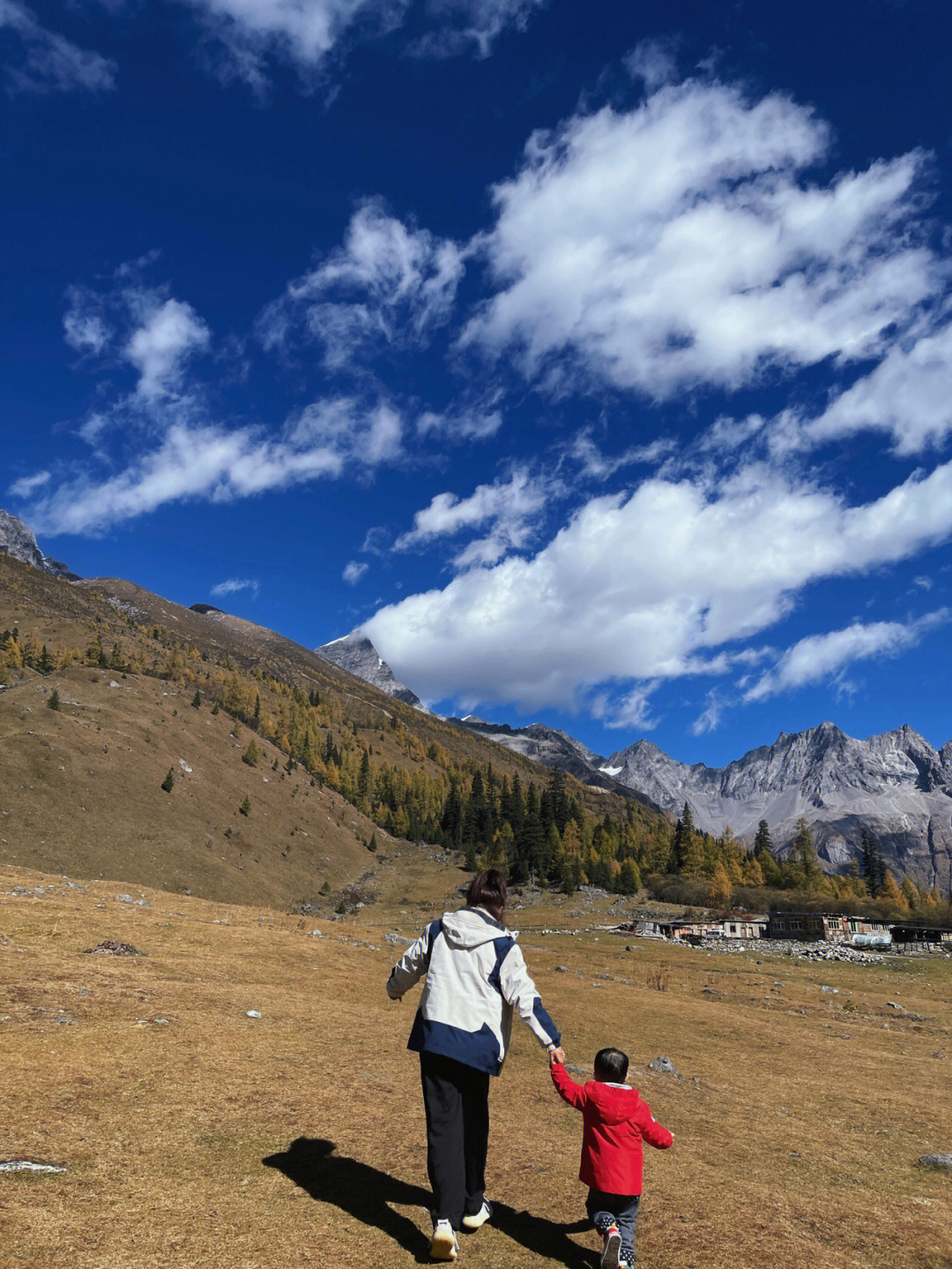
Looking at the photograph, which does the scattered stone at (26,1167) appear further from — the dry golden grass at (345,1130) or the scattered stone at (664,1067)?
the scattered stone at (664,1067)

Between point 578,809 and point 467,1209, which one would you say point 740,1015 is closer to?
point 467,1209

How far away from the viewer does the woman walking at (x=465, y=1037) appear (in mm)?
6695

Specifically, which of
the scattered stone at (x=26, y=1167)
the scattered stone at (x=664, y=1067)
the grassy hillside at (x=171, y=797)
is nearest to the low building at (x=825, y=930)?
the grassy hillside at (x=171, y=797)

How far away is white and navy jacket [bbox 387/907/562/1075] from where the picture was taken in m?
6.74

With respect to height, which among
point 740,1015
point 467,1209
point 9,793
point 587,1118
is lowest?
point 740,1015

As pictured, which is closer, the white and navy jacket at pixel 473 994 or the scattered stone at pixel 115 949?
the white and navy jacket at pixel 473 994

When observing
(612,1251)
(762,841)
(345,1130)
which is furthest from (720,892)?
(612,1251)

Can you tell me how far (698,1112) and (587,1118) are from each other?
25.6ft

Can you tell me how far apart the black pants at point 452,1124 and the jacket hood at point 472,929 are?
3.41ft

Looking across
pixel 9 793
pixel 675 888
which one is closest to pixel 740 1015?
pixel 9 793

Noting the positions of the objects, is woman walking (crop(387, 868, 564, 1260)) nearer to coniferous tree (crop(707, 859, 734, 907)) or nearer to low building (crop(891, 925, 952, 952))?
low building (crop(891, 925, 952, 952))

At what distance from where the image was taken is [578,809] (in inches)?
6900

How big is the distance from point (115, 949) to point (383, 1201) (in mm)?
15565

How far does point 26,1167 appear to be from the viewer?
23.0ft
